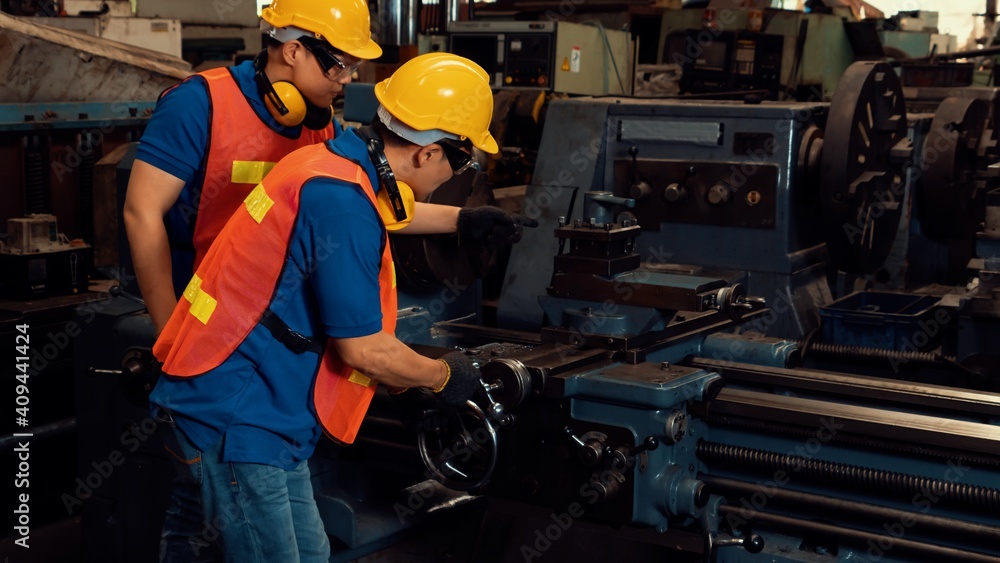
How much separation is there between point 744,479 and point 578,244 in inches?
19.3

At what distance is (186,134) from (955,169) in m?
2.12

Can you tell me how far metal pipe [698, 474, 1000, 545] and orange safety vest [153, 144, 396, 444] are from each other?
0.69 metres

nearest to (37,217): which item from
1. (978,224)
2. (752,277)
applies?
(752,277)

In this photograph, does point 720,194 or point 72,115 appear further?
point 72,115

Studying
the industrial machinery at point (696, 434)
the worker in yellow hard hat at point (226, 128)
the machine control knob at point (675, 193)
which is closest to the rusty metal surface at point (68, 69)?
A: the worker in yellow hard hat at point (226, 128)

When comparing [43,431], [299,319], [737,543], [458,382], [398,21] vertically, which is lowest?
[43,431]

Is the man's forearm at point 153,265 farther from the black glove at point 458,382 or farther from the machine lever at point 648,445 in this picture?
the machine lever at point 648,445

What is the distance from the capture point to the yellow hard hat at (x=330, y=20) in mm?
1778

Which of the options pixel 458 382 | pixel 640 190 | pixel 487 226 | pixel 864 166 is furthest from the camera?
pixel 640 190

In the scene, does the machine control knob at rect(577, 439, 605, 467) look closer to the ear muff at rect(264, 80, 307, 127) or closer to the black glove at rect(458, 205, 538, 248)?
the black glove at rect(458, 205, 538, 248)

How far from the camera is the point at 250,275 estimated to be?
4.49ft

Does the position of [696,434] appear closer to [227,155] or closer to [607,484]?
[607,484]

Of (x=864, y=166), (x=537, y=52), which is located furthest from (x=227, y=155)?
(x=537, y=52)

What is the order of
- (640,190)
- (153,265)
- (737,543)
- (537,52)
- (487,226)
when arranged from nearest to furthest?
(737,543) < (153,265) < (487,226) < (640,190) < (537,52)
